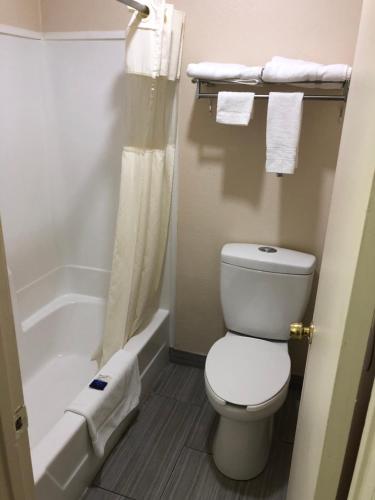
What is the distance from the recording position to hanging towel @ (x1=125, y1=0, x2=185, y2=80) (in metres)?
1.59

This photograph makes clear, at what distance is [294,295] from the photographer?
5.94ft

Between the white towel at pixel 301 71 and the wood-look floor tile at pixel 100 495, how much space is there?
1.81 meters

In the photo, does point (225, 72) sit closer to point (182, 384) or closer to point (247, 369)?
point (247, 369)

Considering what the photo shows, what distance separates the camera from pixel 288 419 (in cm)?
196

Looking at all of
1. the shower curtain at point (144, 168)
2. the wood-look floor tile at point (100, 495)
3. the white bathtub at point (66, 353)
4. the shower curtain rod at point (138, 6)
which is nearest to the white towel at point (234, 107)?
the shower curtain at point (144, 168)

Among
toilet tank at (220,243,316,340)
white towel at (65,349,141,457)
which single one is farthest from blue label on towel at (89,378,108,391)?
toilet tank at (220,243,316,340)

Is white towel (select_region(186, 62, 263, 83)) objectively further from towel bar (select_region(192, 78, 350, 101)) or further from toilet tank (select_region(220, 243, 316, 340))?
toilet tank (select_region(220, 243, 316, 340))

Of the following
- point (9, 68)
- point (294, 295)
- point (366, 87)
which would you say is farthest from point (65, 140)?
point (366, 87)

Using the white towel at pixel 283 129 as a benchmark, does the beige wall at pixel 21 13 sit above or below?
above

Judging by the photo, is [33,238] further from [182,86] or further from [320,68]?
[320,68]

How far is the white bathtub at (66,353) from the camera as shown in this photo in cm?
144

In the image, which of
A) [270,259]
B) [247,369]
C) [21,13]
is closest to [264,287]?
[270,259]

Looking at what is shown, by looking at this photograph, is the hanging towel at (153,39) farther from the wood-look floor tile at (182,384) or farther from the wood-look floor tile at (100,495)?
the wood-look floor tile at (100,495)

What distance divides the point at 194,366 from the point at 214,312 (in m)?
0.40
